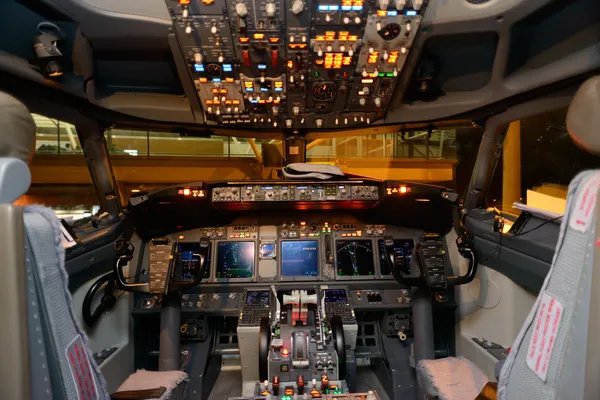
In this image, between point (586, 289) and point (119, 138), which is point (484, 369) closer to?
point (586, 289)

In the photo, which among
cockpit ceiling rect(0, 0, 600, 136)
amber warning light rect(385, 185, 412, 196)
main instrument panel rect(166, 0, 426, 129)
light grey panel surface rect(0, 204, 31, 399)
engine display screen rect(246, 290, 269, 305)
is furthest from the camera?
engine display screen rect(246, 290, 269, 305)

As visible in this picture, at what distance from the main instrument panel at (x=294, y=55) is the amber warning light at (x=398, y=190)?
760 millimetres

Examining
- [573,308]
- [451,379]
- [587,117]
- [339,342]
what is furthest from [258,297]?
[587,117]

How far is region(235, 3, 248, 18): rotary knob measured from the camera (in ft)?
6.83

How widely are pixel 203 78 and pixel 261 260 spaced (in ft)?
4.94

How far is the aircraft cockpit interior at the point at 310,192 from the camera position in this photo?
2.14m

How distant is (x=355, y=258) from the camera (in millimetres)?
3121

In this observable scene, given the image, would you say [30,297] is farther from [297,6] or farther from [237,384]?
[237,384]

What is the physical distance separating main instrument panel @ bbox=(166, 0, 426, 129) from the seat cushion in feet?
6.42

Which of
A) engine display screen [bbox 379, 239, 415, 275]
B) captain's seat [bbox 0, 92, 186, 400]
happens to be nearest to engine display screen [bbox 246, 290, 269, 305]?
engine display screen [bbox 379, 239, 415, 275]

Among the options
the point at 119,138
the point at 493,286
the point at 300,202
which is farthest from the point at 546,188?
the point at 119,138

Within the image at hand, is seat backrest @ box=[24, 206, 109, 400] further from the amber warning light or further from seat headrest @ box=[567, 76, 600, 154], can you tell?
the amber warning light

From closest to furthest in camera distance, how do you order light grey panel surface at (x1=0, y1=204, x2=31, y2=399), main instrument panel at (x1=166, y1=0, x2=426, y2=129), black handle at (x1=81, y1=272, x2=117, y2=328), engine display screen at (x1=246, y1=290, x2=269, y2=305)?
light grey panel surface at (x1=0, y1=204, x2=31, y2=399) < main instrument panel at (x1=166, y1=0, x2=426, y2=129) < black handle at (x1=81, y1=272, x2=117, y2=328) < engine display screen at (x1=246, y1=290, x2=269, y2=305)

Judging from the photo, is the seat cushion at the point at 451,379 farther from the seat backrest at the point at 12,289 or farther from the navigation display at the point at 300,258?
the seat backrest at the point at 12,289
